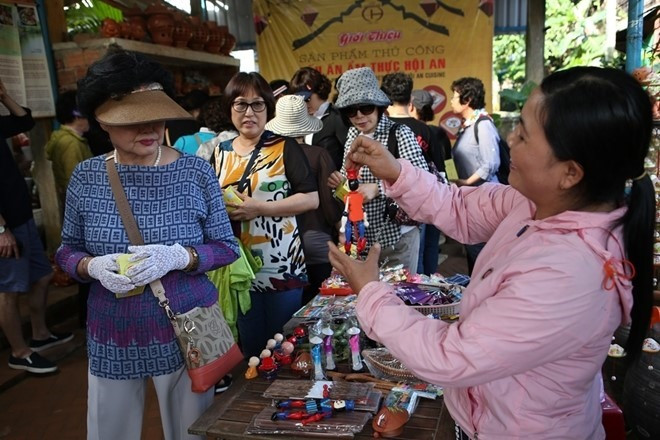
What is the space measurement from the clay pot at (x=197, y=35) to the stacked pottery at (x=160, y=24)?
0.51 meters

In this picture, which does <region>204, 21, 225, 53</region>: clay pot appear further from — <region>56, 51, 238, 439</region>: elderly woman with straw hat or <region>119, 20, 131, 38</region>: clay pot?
<region>56, 51, 238, 439</region>: elderly woman with straw hat

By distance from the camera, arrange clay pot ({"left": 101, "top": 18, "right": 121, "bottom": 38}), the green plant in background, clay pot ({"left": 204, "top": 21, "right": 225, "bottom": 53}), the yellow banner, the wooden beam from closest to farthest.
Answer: clay pot ({"left": 101, "top": 18, "right": 121, "bottom": 38}) < the green plant in background < clay pot ({"left": 204, "top": 21, "right": 225, "bottom": 53}) < the wooden beam < the yellow banner

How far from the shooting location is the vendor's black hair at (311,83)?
13.9 ft

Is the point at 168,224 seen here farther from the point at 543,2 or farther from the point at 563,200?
the point at 543,2

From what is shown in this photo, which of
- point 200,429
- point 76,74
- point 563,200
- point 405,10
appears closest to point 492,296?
point 563,200

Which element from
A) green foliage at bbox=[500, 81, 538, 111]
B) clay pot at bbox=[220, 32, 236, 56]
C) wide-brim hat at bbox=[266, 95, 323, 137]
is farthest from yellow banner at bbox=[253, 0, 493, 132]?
wide-brim hat at bbox=[266, 95, 323, 137]

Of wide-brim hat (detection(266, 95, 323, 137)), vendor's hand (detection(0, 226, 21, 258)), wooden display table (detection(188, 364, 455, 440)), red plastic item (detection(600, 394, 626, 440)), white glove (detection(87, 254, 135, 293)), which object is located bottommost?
red plastic item (detection(600, 394, 626, 440))

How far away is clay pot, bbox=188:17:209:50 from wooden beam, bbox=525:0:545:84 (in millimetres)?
4164

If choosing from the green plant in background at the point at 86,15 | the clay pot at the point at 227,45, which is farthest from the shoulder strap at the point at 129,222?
the clay pot at the point at 227,45

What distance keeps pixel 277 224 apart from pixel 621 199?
1763 millimetres

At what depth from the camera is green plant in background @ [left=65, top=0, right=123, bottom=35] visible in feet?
17.5

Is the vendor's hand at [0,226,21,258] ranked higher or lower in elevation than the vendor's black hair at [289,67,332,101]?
lower

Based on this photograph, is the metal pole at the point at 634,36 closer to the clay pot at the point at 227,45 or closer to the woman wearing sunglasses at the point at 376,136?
the woman wearing sunglasses at the point at 376,136

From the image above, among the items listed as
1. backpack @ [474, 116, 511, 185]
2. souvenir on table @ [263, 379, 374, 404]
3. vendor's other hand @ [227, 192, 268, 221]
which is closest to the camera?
souvenir on table @ [263, 379, 374, 404]
